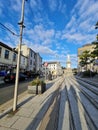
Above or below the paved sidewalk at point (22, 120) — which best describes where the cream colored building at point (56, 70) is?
above

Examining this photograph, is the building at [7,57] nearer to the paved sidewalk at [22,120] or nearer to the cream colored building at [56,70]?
the cream colored building at [56,70]

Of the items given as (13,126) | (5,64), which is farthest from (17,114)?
(5,64)

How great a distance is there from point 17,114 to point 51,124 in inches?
59.9

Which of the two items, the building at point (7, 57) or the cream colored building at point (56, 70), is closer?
the building at point (7, 57)

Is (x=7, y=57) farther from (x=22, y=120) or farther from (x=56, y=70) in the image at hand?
(x=56, y=70)

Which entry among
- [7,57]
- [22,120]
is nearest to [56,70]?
[7,57]

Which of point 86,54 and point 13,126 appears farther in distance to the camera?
point 86,54

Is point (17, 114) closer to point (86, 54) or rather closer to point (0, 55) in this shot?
point (0, 55)

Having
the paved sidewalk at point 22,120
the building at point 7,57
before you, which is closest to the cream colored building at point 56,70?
the building at point 7,57

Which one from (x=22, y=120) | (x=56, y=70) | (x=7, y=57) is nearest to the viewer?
(x=22, y=120)

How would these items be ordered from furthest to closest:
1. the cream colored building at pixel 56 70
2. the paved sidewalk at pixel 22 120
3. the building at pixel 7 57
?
the cream colored building at pixel 56 70 → the building at pixel 7 57 → the paved sidewalk at pixel 22 120

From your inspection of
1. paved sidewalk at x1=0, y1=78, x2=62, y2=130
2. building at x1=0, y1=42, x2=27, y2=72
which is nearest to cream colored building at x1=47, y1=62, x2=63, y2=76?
building at x1=0, y1=42, x2=27, y2=72

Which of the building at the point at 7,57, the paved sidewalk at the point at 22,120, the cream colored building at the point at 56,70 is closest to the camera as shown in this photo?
the paved sidewalk at the point at 22,120

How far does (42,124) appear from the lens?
4.40 meters
